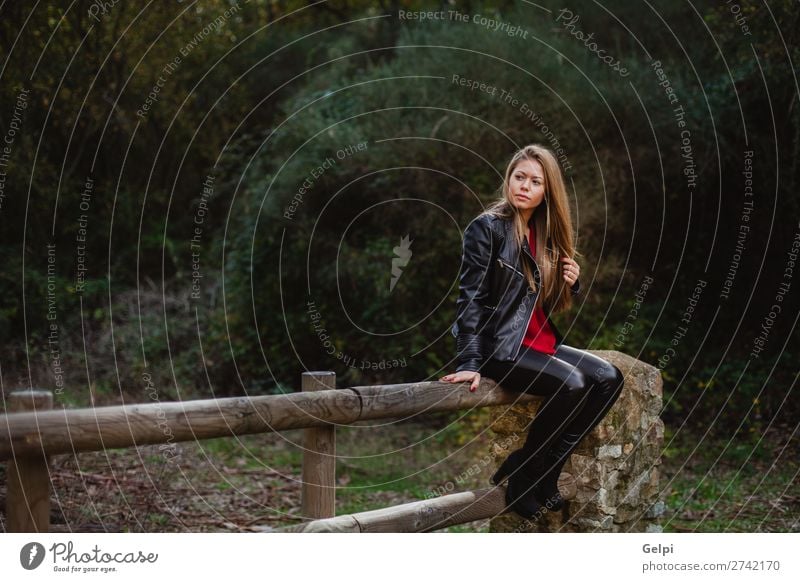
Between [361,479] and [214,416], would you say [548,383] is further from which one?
[361,479]

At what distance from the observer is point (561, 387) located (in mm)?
4191

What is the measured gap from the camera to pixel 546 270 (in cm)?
434

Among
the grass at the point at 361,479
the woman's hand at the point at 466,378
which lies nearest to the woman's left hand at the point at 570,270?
the woman's hand at the point at 466,378

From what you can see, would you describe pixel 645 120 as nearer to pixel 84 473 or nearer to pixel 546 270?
pixel 546 270

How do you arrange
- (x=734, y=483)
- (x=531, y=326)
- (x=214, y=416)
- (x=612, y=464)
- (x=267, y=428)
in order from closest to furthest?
(x=214, y=416)
(x=267, y=428)
(x=531, y=326)
(x=612, y=464)
(x=734, y=483)

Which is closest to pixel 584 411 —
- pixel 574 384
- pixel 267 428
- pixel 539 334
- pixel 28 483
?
pixel 574 384

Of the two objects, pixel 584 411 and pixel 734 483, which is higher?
pixel 584 411

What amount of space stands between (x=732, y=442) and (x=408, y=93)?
5.70m

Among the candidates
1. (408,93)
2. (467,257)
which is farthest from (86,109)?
(467,257)

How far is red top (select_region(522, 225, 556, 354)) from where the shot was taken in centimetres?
427

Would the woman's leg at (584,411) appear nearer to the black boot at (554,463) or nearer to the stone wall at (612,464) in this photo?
the black boot at (554,463)

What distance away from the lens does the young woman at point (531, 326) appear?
4.12m

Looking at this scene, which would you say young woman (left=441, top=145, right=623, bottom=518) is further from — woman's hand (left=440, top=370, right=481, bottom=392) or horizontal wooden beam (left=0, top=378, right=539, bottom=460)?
horizontal wooden beam (left=0, top=378, right=539, bottom=460)

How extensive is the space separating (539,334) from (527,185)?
2.73ft
